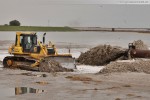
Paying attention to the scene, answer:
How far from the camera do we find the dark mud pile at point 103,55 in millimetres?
34969

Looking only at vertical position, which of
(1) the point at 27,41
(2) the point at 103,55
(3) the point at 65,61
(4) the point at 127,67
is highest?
(1) the point at 27,41

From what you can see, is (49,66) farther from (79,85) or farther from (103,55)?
(103,55)

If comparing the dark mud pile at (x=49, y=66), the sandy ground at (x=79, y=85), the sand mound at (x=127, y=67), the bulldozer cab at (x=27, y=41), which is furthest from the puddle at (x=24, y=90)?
the bulldozer cab at (x=27, y=41)

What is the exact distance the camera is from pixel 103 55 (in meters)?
35.4

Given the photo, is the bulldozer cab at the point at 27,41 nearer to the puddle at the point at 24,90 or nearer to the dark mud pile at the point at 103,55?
the dark mud pile at the point at 103,55

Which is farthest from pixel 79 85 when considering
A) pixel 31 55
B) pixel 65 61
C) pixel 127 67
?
pixel 31 55

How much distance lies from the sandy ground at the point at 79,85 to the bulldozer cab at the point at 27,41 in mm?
2470

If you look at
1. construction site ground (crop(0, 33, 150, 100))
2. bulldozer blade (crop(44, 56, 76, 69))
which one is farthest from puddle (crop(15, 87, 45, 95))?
bulldozer blade (crop(44, 56, 76, 69))

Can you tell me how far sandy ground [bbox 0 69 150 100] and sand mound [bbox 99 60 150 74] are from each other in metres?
1.03

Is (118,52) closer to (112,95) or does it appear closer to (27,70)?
(27,70)

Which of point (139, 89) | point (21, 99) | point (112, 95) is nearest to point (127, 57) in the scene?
point (139, 89)

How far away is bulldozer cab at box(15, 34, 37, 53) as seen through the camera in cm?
2994

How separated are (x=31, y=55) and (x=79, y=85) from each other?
809 centimetres

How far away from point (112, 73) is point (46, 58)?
15.4ft
